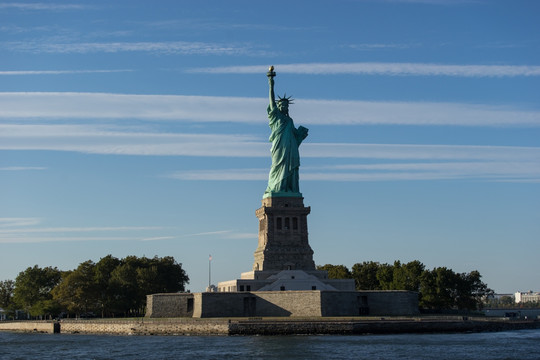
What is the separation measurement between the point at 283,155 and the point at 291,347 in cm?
3783

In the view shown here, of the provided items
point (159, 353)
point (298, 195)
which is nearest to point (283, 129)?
point (298, 195)

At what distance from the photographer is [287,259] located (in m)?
92.2

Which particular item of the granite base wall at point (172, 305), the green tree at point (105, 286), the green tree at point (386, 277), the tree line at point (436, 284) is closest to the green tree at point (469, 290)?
the tree line at point (436, 284)

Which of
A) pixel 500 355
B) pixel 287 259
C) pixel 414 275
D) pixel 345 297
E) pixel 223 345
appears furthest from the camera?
pixel 414 275

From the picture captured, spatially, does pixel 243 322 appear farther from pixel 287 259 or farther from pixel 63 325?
pixel 63 325

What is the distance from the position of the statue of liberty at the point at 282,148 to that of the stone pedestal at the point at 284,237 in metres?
1.95

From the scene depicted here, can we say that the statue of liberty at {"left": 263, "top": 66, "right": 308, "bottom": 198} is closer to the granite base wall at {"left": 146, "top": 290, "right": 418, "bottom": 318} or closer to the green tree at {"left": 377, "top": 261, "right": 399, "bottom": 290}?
the granite base wall at {"left": 146, "top": 290, "right": 418, "bottom": 318}

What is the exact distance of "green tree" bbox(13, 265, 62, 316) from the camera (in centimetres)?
12075

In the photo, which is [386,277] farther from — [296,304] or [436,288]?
[296,304]

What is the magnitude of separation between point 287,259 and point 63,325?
94.8ft

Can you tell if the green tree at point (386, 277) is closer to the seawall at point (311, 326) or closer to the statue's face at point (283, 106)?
the seawall at point (311, 326)

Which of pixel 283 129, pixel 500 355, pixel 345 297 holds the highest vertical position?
pixel 283 129

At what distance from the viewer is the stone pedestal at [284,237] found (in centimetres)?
9181

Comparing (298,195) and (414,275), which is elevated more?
(298,195)
